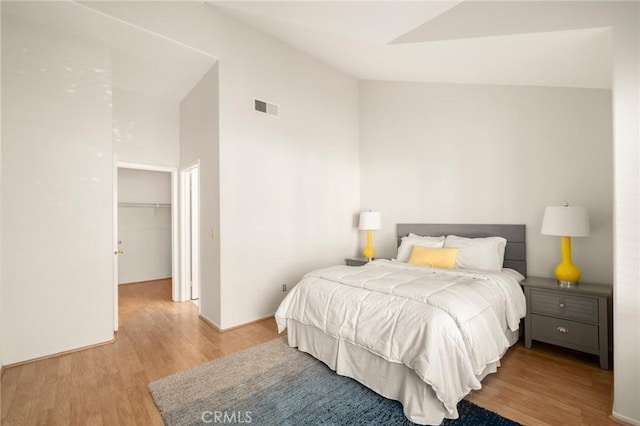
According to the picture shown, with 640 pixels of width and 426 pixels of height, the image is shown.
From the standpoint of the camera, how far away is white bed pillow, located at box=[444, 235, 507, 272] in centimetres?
330

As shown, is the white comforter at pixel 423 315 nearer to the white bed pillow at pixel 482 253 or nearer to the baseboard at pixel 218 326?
the white bed pillow at pixel 482 253

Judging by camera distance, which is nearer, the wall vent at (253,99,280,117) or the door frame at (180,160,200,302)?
the wall vent at (253,99,280,117)

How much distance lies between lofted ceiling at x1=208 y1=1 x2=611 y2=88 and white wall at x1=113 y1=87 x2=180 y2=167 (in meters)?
1.90

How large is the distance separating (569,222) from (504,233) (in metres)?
0.80

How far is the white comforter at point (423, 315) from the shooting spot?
1.83 metres

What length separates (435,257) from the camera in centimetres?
341

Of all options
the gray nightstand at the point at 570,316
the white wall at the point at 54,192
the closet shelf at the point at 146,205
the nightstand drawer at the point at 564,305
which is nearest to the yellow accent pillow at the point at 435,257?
the gray nightstand at the point at 570,316

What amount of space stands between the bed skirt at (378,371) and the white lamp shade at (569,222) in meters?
1.07

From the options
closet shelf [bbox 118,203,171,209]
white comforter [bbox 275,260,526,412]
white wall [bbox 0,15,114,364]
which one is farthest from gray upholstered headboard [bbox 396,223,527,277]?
closet shelf [bbox 118,203,171,209]

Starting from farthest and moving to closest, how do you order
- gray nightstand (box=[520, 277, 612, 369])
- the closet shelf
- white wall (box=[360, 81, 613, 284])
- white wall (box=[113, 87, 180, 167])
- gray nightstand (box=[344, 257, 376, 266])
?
the closet shelf < gray nightstand (box=[344, 257, 376, 266]) < white wall (box=[113, 87, 180, 167]) < white wall (box=[360, 81, 613, 284]) < gray nightstand (box=[520, 277, 612, 369])

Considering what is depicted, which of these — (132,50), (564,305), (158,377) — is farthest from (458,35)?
(158,377)

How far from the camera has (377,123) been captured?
4.81 metres

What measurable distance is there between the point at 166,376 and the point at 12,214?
1.94 metres

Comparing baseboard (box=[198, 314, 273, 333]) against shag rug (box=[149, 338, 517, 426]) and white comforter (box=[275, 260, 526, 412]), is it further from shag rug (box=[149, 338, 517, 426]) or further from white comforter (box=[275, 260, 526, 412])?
white comforter (box=[275, 260, 526, 412])
